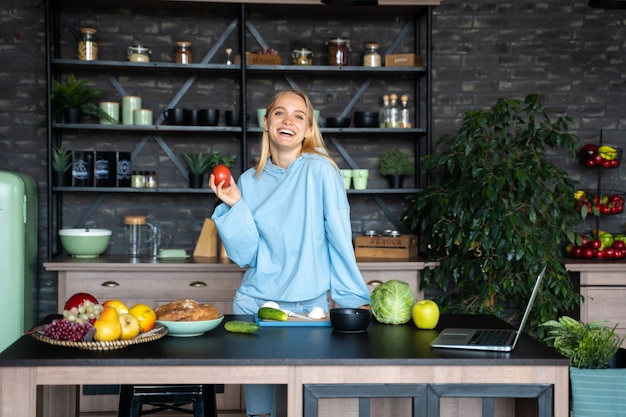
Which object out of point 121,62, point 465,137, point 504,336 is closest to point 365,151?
point 465,137

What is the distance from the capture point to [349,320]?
2.43 metres

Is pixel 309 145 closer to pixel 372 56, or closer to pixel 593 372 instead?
pixel 593 372

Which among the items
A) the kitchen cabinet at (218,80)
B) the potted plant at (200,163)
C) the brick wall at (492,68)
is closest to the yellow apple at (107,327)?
the potted plant at (200,163)

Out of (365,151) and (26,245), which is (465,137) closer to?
(365,151)

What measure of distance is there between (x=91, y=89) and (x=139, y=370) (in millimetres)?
3186

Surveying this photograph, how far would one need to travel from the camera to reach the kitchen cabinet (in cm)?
513

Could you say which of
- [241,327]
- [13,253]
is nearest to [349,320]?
[241,327]

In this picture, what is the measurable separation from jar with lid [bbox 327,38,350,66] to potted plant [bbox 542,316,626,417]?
2.94 m

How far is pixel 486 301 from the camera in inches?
182

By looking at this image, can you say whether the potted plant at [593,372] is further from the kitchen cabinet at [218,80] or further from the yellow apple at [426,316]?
the kitchen cabinet at [218,80]

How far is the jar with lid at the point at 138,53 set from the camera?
4926 millimetres

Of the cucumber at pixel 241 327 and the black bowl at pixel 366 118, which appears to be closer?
the cucumber at pixel 241 327

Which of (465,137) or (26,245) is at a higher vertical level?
(465,137)

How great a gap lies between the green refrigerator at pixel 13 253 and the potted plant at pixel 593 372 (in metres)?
3.17
